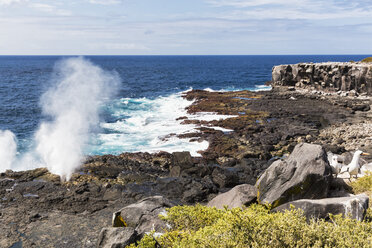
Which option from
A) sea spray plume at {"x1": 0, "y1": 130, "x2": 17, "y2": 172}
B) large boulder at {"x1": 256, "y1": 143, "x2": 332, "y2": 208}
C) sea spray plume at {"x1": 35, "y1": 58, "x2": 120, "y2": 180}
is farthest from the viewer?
sea spray plume at {"x1": 0, "y1": 130, "x2": 17, "y2": 172}

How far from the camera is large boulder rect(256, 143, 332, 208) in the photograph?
12844 mm

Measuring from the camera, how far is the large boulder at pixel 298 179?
12844mm

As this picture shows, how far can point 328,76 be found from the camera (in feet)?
179

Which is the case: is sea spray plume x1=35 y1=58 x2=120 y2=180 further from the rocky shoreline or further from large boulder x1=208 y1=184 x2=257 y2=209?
large boulder x1=208 y1=184 x2=257 y2=209

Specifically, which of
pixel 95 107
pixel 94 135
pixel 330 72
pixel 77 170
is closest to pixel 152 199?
pixel 77 170

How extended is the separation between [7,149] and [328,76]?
5076 cm

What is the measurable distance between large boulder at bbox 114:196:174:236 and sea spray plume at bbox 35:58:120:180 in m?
9.93

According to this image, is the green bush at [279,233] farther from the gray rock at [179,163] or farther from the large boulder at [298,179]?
the gray rock at [179,163]

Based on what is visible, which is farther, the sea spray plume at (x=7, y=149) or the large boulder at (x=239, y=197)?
the sea spray plume at (x=7, y=149)

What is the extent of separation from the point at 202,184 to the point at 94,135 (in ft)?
65.0

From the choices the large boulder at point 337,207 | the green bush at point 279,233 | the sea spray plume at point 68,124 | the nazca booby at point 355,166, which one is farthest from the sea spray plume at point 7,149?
the nazca booby at point 355,166

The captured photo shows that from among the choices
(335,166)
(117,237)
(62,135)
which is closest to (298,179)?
(335,166)

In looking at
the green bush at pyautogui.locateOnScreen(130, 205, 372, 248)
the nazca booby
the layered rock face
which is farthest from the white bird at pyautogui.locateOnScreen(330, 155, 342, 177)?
the layered rock face

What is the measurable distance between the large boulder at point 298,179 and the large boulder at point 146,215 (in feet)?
14.5
